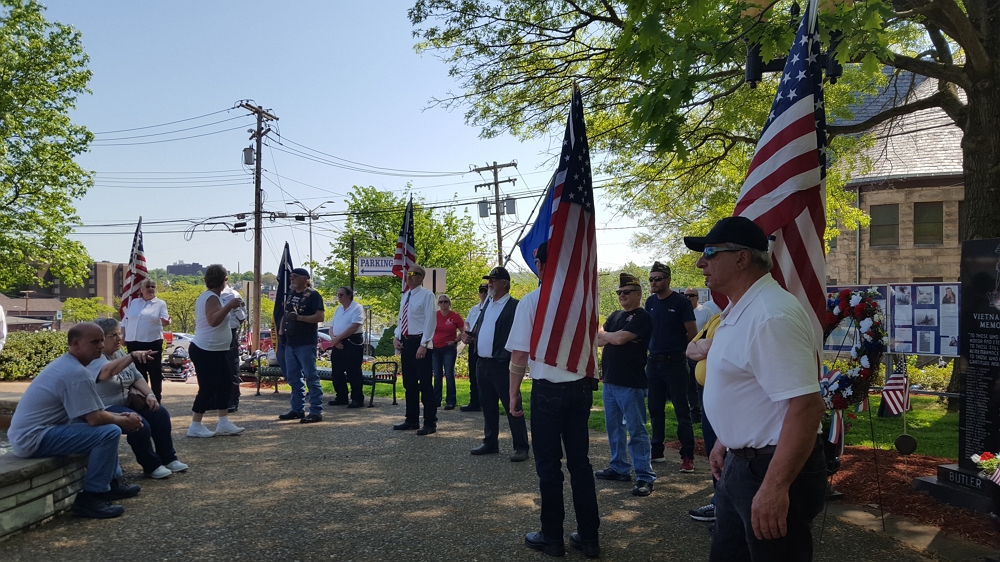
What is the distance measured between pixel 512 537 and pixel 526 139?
8.89 m

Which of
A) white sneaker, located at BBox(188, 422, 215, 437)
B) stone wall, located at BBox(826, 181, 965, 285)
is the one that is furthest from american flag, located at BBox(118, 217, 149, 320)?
stone wall, located at BBox(826, 181, 965, 285)

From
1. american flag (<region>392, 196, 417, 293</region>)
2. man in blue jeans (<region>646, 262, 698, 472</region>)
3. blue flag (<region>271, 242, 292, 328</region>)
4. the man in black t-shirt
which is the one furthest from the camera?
blue flag (<region>271, 242, 292, 328</region>)

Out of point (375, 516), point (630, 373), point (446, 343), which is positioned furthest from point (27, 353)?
point (630, 373)

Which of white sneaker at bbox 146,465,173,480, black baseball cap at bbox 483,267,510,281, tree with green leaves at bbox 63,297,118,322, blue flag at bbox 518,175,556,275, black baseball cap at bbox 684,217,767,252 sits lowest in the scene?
tree with green leaves at bbox 63,297,118,322

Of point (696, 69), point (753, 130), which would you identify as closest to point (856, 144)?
point (753, 130)

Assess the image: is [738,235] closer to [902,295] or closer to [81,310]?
[902,295]

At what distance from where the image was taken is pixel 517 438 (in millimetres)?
7629

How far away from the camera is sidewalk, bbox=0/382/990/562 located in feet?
15.8

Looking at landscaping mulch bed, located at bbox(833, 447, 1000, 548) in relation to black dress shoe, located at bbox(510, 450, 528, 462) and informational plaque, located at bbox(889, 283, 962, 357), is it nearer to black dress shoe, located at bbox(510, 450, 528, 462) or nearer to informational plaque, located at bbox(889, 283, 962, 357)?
black dress shoe, located at bbox(510, 450, 528, 462)

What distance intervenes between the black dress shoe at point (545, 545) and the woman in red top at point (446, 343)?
698cm

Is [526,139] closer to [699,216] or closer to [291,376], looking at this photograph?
[291,376]

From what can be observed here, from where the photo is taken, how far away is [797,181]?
14.1 feet

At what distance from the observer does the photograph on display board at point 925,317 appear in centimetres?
1091

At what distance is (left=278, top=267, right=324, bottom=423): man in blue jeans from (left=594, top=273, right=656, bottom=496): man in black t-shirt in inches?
194
